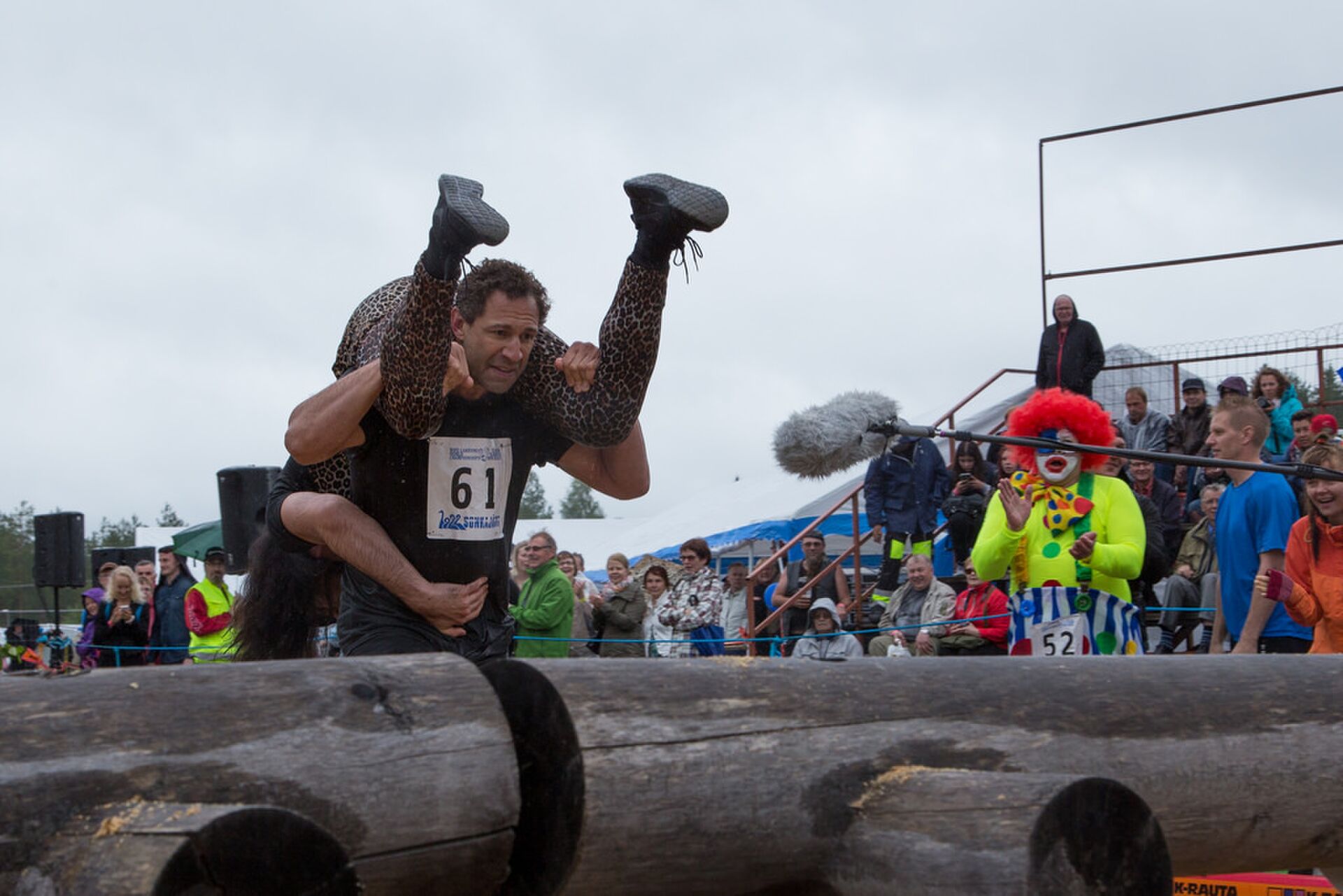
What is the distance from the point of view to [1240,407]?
595cm

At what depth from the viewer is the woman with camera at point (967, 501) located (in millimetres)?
9953

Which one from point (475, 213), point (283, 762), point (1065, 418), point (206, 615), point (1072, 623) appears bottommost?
point (206, 615)

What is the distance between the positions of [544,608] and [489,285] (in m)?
5.46

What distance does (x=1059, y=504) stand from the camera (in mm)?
6246

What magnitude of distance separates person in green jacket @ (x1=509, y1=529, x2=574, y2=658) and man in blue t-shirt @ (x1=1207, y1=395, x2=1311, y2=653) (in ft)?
13.6

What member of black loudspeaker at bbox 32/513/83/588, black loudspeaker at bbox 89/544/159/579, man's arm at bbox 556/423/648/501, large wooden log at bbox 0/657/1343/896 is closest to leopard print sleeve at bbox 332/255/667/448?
man's arm at bbox 556/423/648/501

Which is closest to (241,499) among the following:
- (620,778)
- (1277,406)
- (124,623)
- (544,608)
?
(124,623)

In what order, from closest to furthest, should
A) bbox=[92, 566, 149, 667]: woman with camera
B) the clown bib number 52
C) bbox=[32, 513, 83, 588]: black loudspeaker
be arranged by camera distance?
the clown bib number 52 → bbox=[92, 566, 149, 667]: woman with camera → bbox=[32, 513, 83, 588]: black loudspeaker

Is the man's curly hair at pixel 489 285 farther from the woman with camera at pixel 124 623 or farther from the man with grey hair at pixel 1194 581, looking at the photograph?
the woman with camera at pixel 124 623

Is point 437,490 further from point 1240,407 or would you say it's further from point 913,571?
point 913,571

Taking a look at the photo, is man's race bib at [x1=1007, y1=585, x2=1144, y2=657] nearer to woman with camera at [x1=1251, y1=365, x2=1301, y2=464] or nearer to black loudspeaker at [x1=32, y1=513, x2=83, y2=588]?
woman with camera at [x1=1251, y1=365, x2=1301, y2=464]

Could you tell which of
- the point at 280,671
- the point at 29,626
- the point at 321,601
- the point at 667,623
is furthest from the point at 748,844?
the point at 29,626

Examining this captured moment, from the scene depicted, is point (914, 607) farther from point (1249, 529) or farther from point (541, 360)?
point (541, 360)

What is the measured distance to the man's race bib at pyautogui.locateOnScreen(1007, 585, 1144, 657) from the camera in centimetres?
607
